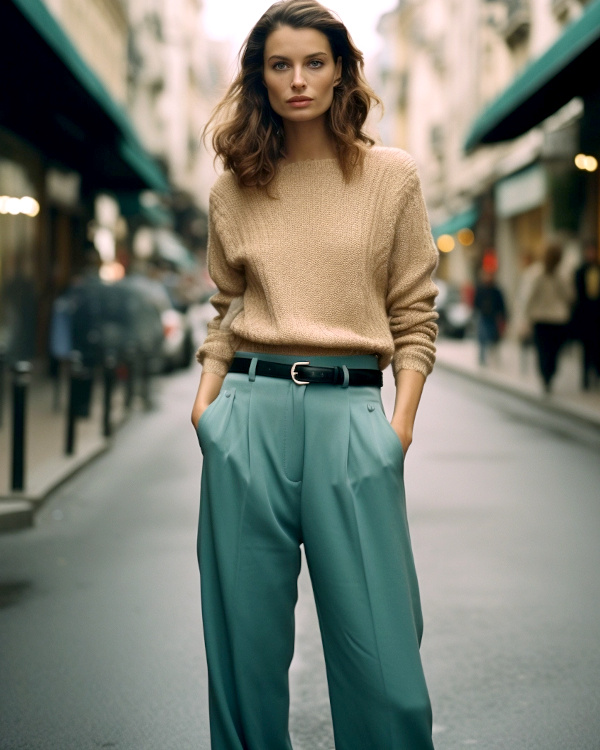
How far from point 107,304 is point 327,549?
41.6 feet

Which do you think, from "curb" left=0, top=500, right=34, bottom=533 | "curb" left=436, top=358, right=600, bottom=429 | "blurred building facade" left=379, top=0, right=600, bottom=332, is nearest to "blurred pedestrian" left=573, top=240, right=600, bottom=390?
"curb" left=436, top=358, right=600, bottom=429

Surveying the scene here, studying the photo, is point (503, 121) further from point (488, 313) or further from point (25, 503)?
point (25, 503)

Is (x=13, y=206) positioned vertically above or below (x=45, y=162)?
below

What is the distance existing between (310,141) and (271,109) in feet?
0.45

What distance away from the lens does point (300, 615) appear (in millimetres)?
5066

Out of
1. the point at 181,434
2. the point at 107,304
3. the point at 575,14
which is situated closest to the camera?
the point at 181,434

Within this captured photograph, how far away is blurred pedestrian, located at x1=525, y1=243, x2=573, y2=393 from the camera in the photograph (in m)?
14.4

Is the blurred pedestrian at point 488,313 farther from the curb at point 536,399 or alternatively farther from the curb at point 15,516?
the curb at point 15,516

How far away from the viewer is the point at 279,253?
2.57m

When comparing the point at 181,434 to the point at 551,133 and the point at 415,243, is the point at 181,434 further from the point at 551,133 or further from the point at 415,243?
the point at 415,243

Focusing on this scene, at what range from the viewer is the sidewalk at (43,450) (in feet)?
23.1

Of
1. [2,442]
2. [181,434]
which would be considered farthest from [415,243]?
[181,434]

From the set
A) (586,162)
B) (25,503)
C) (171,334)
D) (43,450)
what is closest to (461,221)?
(171,334)

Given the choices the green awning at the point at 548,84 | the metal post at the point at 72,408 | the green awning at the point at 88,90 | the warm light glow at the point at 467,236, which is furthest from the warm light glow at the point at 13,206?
the warm light glow at the point at 467,236
